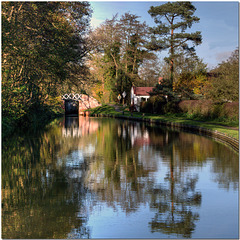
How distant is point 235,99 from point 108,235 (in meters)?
33.7

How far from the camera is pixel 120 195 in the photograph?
10219 millimetres

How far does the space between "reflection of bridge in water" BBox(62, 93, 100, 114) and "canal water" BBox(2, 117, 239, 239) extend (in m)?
69.3

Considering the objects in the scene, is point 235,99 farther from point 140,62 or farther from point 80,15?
point 140,62

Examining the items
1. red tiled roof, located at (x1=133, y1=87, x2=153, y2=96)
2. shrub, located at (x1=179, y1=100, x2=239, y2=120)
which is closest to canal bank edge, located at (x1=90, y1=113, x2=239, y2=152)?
shrub, located at (x1=179, y1=100, x2=239, y2=120)

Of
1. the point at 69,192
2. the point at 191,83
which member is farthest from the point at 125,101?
the point at 69,192

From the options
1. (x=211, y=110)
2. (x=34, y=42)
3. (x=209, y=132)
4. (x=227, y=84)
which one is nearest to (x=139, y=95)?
(x=211, y=110)

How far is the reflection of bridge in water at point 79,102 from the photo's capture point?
8780cm

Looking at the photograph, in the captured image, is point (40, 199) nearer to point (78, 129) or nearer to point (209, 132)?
point (209, 132)

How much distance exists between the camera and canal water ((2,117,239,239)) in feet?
24.7

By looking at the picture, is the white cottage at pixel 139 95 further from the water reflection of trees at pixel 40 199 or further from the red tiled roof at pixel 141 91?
the water reflection of trees at pixel 40 199

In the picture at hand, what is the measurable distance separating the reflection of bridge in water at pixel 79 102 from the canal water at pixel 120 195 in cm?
6932

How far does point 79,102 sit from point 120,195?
8316 centimetres

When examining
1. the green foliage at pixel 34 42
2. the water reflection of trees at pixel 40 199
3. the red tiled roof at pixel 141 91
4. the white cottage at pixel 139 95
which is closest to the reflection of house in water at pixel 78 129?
the green foliage at pixel 34 42

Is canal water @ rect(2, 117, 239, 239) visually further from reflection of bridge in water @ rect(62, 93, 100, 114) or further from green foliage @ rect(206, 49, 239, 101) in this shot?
reflection of bridge in water @ rect(62, 93, 100, 114)
